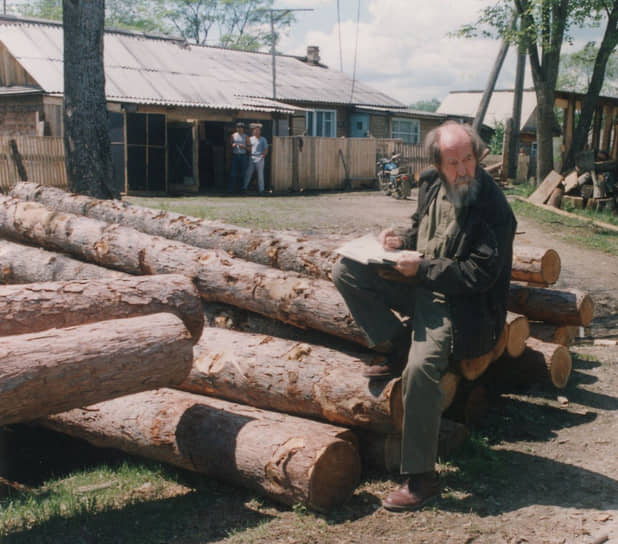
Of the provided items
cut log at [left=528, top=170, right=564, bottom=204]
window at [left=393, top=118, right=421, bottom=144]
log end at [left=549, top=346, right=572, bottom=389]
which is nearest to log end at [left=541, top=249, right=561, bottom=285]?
log end at [left=549, top=346, right=572, bottom=389]

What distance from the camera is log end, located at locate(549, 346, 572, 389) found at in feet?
16.9

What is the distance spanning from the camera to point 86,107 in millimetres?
10547

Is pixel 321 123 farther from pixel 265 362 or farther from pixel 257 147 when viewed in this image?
pixel 265 362

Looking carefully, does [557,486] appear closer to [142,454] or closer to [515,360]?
[515,360]

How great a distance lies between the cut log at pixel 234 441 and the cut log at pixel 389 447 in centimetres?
14

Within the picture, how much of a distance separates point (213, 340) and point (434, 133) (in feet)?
7.18

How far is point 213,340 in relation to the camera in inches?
199

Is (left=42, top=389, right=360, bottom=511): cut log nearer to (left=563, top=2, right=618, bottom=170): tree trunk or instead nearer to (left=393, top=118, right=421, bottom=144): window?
(left=563, top=2, right=618, bottom=170): tree trunk

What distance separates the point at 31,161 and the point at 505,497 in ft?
49.3

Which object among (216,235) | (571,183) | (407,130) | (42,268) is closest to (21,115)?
(571,183)

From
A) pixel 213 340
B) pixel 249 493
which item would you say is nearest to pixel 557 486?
pixel 249 493

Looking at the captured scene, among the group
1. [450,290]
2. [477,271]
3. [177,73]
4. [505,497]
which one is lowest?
[505,497]

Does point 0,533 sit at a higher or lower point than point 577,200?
lower

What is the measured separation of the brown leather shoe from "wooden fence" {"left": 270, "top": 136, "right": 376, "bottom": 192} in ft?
59.3
